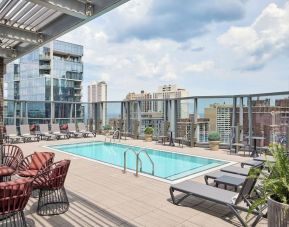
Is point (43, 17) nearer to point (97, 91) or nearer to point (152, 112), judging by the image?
point (152, 112)

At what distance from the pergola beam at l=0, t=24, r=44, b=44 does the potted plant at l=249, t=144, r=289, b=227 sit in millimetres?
4419

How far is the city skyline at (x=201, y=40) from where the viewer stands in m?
8.50

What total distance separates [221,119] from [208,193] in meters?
7.22

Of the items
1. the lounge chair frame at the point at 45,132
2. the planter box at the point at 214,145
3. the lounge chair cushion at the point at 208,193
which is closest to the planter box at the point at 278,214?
the lounge chair cushion at the point at 208,193

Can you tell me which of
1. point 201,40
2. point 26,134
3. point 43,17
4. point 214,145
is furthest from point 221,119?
point 26,134

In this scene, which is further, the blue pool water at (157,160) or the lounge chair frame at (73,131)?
the lounge chair frame at (73,131)

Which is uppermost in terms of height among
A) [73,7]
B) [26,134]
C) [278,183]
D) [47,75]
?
[47,75]

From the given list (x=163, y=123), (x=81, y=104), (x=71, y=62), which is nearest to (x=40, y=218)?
(x=163, y=123)

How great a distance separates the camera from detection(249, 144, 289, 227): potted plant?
8.58ft

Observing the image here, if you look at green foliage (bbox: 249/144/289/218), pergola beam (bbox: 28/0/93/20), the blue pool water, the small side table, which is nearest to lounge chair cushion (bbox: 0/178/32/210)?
pergola beam (bbox: 28/0/93/20)

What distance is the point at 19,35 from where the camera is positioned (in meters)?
4.96

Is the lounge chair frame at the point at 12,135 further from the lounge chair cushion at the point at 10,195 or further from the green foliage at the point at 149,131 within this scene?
the lounge chair cushion at the point at 10,195

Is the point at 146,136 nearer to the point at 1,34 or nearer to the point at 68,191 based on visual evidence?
the point at 68,191

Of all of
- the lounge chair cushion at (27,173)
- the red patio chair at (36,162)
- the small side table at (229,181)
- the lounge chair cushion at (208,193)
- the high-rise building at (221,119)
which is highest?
the high-rise building at (221,119)
